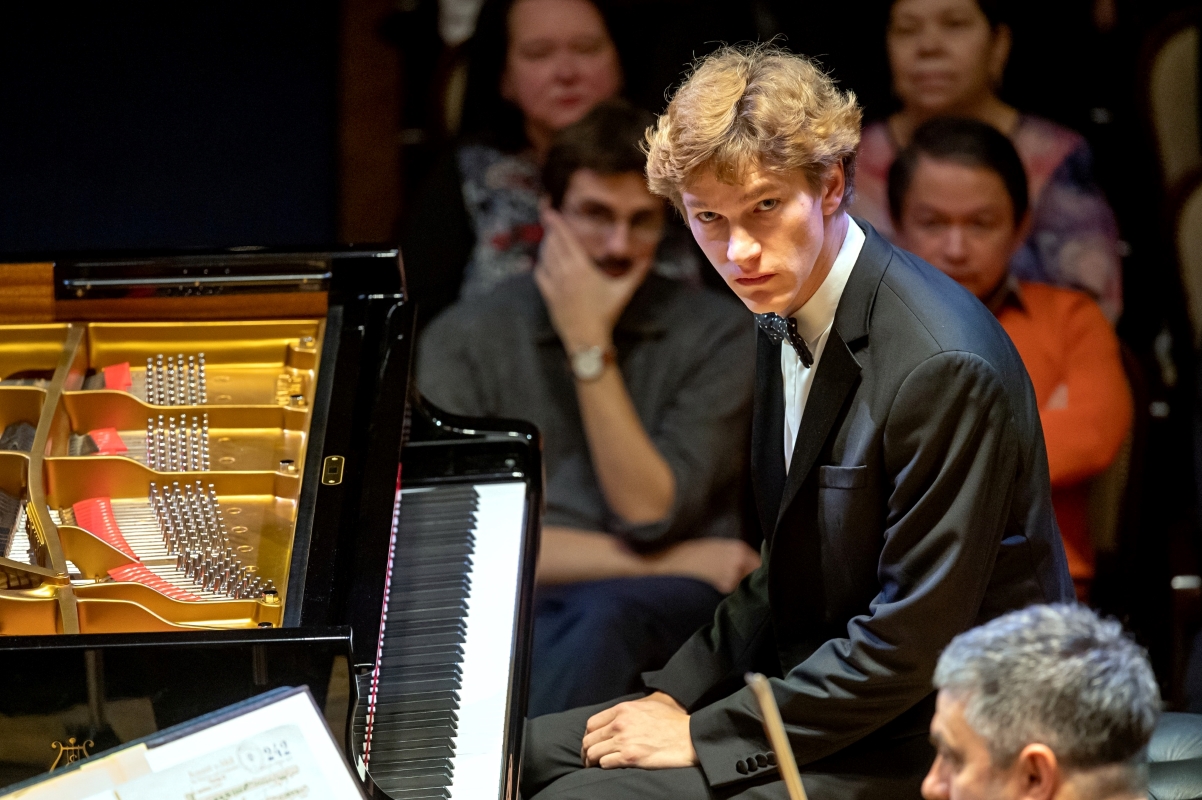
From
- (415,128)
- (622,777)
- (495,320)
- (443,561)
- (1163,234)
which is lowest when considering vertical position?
(622,777)

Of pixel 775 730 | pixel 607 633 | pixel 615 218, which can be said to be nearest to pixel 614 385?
pixel 615 218

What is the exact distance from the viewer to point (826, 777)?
81.4 inches

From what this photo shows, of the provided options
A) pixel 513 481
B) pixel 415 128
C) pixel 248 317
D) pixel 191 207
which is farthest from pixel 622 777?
pixel 191 207

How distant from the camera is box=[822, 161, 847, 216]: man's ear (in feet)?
6.39

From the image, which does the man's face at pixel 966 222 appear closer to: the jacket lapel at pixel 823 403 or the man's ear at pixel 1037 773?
the jacket lapel at pixel 823 403

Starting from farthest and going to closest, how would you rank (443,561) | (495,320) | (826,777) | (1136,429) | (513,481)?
1. (495,320)
2. (1136,429)
3. (513,481)
4. (443,561)
5. (826,777)

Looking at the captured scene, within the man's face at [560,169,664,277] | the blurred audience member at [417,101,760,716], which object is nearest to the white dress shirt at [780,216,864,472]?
the blurred audience member at [417,101,760,716]

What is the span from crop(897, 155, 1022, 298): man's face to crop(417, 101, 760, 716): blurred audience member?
0.55 m

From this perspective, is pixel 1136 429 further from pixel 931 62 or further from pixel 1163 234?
pixel 931 62

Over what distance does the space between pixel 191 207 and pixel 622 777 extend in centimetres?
312

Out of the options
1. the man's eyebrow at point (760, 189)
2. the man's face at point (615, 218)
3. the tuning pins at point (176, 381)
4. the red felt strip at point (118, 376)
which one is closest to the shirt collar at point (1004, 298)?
the man's face at point (615, 218)

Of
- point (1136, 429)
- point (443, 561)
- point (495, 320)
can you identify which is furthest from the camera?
point (495, 320)

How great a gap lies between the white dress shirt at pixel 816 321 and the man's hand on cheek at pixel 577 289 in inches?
67.0

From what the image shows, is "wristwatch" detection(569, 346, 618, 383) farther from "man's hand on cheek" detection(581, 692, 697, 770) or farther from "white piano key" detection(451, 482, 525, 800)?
"man's hand on cheek" detection(581, 692, 697, 770)
